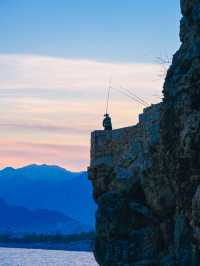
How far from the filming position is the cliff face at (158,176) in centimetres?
2242

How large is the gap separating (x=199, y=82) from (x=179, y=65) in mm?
2149

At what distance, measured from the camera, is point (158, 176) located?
37281mm

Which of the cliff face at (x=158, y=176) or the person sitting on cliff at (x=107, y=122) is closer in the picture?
the cliff face at (x=158, y=176)

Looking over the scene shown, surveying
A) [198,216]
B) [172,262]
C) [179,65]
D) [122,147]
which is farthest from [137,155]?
[198,216]

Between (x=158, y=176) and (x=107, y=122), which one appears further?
(x=107, y=122)

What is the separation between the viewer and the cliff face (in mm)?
22422

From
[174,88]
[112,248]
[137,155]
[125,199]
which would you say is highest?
[174,88]

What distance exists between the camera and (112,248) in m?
41.0

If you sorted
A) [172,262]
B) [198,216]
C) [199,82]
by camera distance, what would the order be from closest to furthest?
1. [198,216]
2. [199,82]
3. [172,262]

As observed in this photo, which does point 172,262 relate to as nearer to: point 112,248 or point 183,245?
point 183,245

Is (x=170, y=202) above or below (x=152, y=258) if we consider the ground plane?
above

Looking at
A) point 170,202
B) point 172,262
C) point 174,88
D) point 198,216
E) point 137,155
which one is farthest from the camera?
point 137,155

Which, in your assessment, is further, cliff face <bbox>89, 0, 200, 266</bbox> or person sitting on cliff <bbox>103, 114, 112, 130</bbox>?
person sitting on cliff <bbox>103, 114, 112, 130</bbox>

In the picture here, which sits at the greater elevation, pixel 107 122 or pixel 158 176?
pixel 107 122
